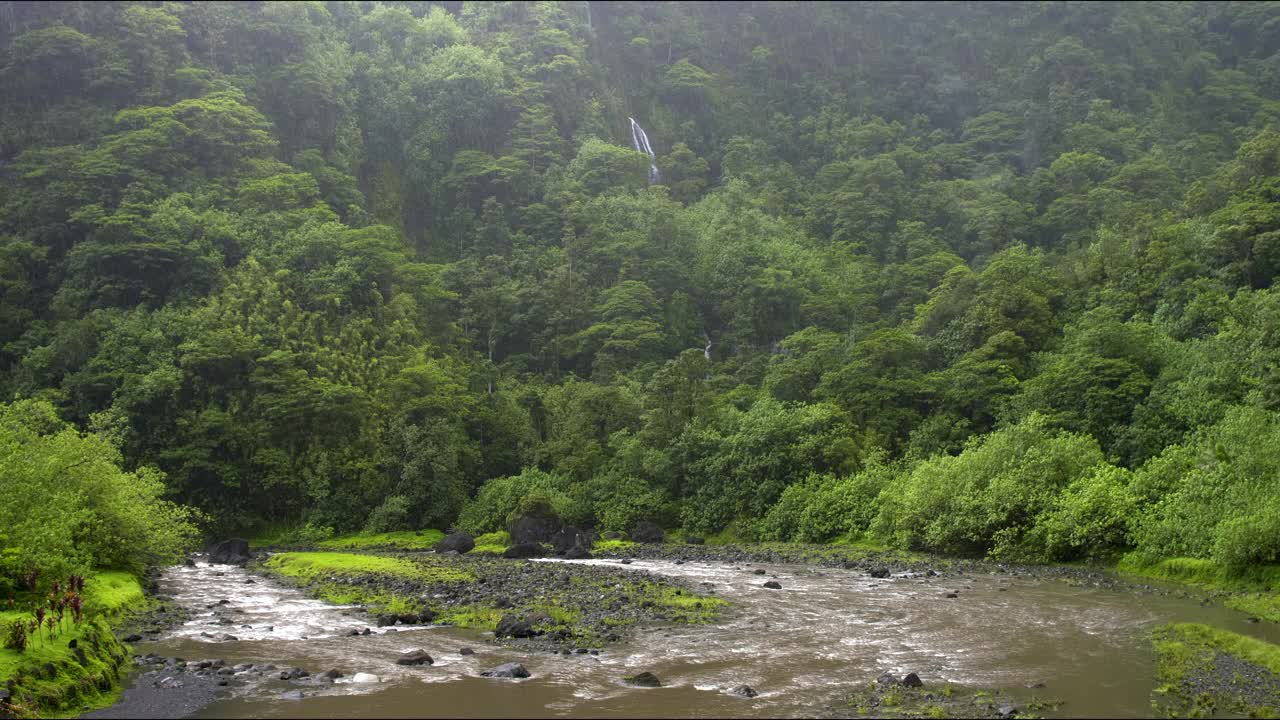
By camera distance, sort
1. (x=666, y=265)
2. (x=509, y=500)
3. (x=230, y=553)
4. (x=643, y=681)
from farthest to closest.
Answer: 1. (x=666, y=265)
2. (x=509, y=500)
3. (x=230, y=553)
4. (x=643, y=681)

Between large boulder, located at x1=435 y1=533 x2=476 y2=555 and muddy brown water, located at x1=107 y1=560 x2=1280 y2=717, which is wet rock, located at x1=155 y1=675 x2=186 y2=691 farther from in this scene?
large boulder, located at x1=435 y1=533 x2=476 y2=555

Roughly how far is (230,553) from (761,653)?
38.3 metres

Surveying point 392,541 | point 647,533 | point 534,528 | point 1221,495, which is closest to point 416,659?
point 1221,495

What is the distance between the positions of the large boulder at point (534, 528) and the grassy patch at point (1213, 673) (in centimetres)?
3748

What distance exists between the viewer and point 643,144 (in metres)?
131

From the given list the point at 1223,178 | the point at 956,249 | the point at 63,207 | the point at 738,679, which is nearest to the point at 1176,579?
the point at 738,679

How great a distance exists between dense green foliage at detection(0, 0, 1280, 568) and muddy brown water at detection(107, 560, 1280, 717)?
24.4 ft

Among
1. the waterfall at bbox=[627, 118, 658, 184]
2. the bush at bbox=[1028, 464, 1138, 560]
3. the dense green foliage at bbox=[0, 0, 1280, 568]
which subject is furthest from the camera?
the waterfall at bbox=[627, 118, 658, 184]

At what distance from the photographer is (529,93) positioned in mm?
121188

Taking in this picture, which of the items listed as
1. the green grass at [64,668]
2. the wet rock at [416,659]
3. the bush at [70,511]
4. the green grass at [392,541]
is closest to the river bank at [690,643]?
the wet rock at [416,659]

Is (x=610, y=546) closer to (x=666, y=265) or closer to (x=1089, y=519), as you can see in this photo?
(x=1089, y=519)

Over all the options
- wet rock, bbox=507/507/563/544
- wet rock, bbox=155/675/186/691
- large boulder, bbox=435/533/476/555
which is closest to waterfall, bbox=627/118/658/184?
wet rock, bbox=507/507/563/544

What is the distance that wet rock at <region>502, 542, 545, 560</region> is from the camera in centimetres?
4967

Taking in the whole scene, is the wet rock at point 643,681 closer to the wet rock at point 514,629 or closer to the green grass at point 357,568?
the wet rock at point 514,629
